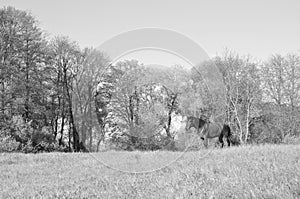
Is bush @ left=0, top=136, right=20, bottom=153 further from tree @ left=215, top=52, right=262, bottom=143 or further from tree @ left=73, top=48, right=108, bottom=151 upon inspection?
tree @ left=215, top=52, right=262, bottom=143

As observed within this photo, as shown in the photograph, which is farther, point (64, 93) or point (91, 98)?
point (64, 93)

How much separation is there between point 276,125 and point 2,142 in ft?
114

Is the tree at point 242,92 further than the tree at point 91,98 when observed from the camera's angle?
Yes

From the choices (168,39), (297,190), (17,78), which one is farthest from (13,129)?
(297,190)

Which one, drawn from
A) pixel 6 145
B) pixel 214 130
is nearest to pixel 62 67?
pixel 6 145

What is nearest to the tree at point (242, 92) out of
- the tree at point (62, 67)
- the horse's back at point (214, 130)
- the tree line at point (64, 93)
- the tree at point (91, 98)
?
the tree line at point (64, 93)

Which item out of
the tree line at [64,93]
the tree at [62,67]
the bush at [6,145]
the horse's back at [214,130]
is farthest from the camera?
the tree at [62,67]

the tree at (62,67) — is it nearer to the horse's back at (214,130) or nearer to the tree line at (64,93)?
the tree line at (64,93)

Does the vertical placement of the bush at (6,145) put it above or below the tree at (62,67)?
below

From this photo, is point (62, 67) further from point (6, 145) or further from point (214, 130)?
point (214, 130)

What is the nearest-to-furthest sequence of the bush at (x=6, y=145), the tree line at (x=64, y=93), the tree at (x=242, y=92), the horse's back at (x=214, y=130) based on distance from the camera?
the horse's back at (x=214, y=130) < the bush at (x=6, y=145) < the tree line at (x=64, y=93) < the tree at (x=242, y=92)

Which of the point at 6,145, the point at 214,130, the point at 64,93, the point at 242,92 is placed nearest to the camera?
the point at 214,130

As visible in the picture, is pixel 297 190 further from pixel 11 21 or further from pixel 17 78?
pixel 11 21

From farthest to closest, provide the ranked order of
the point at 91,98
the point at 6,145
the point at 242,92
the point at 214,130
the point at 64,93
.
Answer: the point at 242,92
the point at 64,93
the point at 6,145
the point at 214,130
the point at 91,98
